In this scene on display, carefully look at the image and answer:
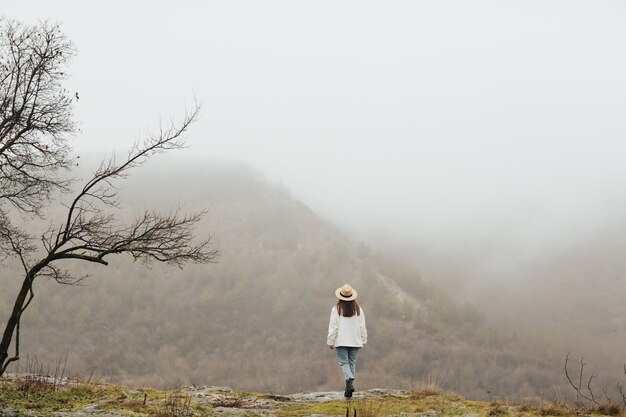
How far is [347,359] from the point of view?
11.9 m

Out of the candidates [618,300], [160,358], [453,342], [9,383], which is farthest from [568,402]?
[618,300]

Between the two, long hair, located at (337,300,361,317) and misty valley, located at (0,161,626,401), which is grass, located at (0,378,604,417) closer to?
long hair, located at (337,300,361,317)

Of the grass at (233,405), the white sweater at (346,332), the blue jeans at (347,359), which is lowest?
the grass at (233,405)

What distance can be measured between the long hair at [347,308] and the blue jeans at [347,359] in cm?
78

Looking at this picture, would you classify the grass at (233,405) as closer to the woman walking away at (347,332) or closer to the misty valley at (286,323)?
the woman walking away at (347,332)

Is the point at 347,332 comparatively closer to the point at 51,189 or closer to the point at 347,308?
the point at 347,308

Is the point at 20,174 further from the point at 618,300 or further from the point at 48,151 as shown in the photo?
the point at 618,300

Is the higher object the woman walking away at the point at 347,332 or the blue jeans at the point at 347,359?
the woman walking away at the point at 347,332

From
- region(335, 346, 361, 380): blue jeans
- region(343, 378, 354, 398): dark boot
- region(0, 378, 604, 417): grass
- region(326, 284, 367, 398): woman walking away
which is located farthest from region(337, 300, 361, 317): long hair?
region(0, 378, 604, 417): grass

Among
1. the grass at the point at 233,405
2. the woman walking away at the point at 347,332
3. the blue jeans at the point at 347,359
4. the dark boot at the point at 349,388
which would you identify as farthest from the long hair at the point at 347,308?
the grass at the point at 233,405

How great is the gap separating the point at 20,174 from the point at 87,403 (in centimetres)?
542

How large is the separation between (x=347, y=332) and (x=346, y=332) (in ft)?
0.08

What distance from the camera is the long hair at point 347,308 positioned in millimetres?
11766

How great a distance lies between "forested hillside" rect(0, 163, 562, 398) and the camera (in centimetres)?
11912
